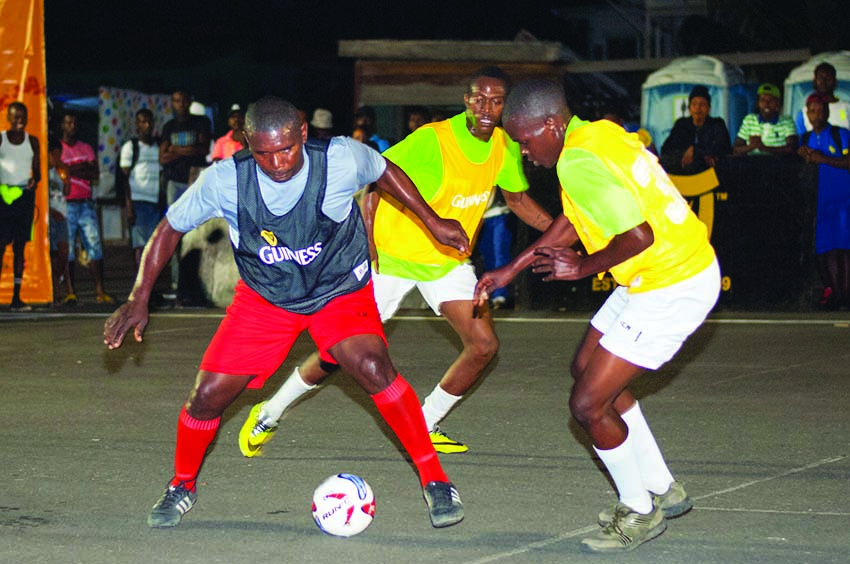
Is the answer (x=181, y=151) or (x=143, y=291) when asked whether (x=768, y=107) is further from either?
(x=143, y=291)

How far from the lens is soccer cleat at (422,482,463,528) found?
18.9 ft

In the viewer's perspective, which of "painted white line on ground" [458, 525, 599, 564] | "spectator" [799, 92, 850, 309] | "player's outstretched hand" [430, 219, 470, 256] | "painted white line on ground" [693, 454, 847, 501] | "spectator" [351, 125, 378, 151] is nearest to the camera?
"painted white line on ground" [458, 525, 599, 564]

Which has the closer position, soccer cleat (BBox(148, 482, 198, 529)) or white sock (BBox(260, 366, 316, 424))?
soccer cleat (BBox(148, 482, 198, 529))

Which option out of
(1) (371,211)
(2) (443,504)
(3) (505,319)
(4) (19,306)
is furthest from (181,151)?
(2) (443,504)

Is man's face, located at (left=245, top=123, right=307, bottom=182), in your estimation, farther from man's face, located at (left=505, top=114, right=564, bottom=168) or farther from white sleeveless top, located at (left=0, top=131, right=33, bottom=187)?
white sleeveless top, located at (left=0, top=131, right=33, bottom=187)

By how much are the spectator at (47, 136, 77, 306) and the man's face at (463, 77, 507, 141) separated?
29.6ft

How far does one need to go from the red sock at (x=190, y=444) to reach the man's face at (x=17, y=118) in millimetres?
9435

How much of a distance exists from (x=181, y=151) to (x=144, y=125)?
0.76 metres

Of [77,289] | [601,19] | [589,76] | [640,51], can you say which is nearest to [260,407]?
[77,289]

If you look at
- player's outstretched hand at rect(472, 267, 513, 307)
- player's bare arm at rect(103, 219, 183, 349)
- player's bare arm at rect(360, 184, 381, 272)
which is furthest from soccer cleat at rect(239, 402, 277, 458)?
player's outstretched hand at rect(472, 267, 513, 307)

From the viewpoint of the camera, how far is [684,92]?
18719 mm

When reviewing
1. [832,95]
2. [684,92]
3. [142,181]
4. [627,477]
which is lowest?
[627,477]

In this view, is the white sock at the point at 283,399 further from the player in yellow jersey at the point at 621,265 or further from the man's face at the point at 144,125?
the man's face at the point at 144,125

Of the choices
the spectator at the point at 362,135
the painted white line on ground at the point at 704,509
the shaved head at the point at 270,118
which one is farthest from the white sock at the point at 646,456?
the spectator at the point at 362,135
